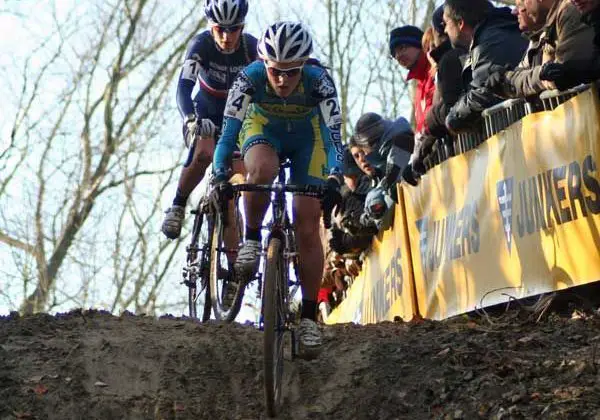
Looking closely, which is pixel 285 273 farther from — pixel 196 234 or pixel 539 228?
pixel 196 234

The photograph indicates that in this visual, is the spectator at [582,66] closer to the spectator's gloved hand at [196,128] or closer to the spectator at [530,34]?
the spectator at [530,34]

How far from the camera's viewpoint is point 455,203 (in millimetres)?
9547

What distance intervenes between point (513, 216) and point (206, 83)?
3.19 metres

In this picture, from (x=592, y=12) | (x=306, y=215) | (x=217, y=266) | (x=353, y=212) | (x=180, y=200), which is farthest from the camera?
(x=353, y=212)

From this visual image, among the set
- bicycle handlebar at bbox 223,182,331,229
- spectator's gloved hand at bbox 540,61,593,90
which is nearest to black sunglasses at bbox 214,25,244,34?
bicycle handlebar at bbox 223,182,331,229

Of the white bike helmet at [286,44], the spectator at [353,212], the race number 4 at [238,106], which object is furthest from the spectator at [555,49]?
the spectator at [353,212]

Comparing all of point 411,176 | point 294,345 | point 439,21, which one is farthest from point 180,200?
point 294,345

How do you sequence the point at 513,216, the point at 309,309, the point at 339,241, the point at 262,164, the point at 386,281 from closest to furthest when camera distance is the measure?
the point at 309,309 < the point at 262,164 < the point at 513,216 < the point at 386,281 < the point at 339,241

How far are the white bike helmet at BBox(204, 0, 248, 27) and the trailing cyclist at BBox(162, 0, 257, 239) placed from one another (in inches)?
1.3

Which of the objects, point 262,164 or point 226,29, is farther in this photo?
point 226,29

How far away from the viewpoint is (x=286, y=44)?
8.07 metres

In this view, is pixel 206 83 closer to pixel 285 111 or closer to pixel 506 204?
pixel 285 111

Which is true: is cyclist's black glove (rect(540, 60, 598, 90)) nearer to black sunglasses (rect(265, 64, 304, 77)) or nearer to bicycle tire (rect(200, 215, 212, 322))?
black sunglasses (rect(265, 64, 304, 77))

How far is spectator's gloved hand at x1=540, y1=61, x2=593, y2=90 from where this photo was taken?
24.4ft
